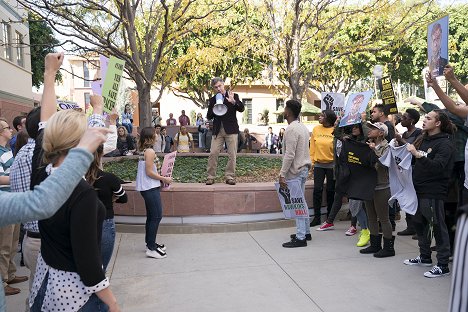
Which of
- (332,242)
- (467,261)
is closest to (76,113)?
(467,261)

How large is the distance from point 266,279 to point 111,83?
2.75 meters

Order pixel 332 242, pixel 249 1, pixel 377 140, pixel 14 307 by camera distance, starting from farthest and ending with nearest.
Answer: pixel 249 1
pixel 332 242
pixel 377 140
pixel 14 307

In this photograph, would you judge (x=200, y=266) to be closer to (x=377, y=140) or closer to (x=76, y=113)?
(x=377, y=140)

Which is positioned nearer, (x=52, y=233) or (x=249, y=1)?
(x=52, y=233)

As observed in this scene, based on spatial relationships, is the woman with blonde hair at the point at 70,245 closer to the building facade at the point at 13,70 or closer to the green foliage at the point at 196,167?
the green foliage at the point at 196,167

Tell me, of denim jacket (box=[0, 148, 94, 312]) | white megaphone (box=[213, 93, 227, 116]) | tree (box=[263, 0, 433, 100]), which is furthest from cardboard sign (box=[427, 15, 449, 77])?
tree (box=[263, 0, 433, 100])

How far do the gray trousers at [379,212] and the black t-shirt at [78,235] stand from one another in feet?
13.6

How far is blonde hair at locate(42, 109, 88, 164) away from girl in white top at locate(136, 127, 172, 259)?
10.6 ft

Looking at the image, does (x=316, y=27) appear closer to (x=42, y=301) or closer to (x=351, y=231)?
(x=351, y=231)

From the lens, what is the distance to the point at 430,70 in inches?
180

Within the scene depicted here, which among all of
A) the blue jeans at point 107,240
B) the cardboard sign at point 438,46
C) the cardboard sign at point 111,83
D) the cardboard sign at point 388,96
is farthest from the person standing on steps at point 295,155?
the blue jeans at point 107,240

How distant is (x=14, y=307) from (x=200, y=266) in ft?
6.69

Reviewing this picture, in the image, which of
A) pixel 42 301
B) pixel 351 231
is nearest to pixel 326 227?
pixel 351 231

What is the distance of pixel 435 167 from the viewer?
4617 millimetres
